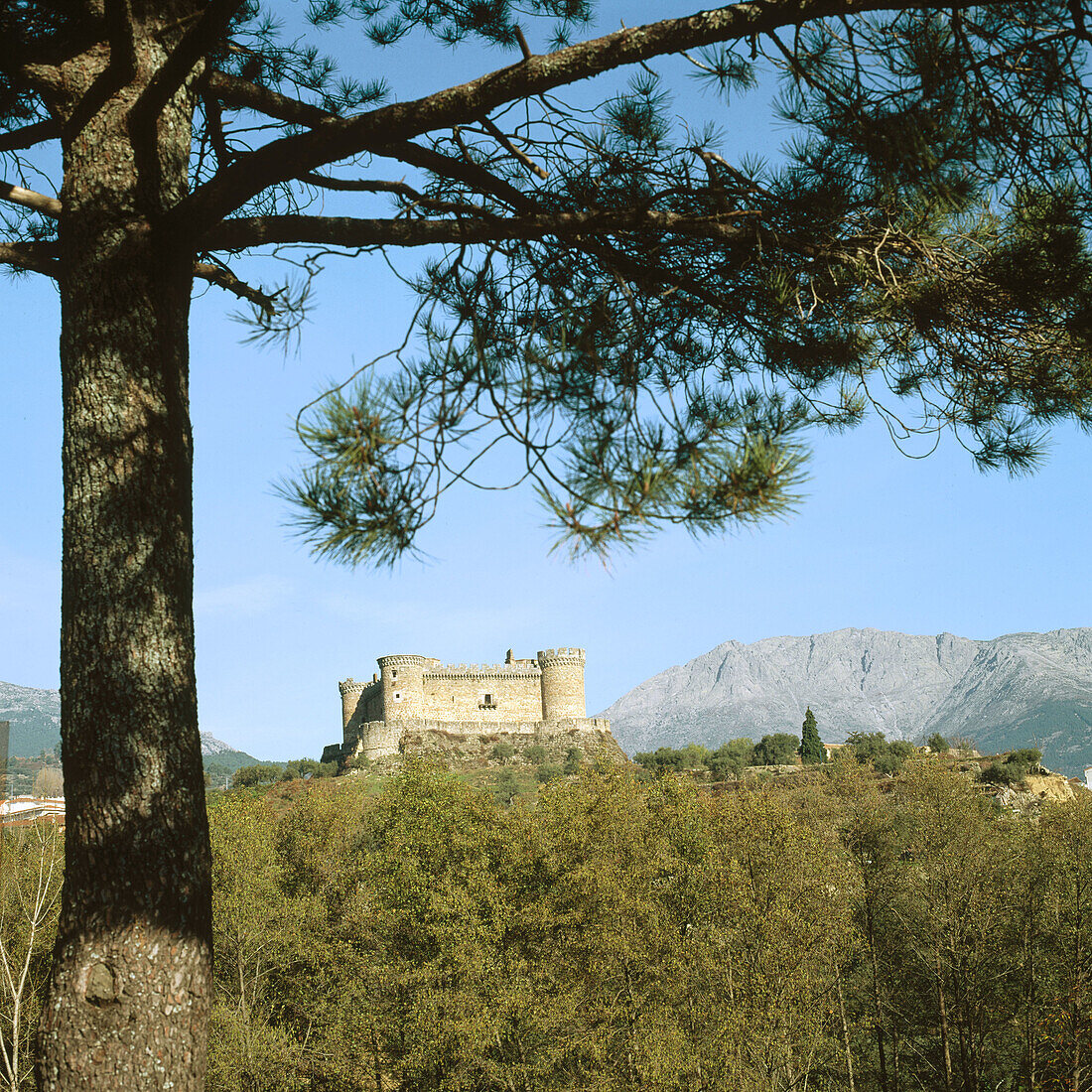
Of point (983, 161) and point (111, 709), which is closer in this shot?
point (111, 709)

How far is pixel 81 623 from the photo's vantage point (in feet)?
8.41

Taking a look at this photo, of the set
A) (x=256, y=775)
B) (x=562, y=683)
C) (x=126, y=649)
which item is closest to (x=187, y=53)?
(x=126, y=649)

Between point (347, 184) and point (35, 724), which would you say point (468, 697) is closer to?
point (347, 184)

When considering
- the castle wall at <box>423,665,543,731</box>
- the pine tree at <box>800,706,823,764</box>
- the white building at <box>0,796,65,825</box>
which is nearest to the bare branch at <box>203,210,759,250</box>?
the white building at <box>0,796,65,825</box>

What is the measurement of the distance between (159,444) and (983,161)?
270 cm

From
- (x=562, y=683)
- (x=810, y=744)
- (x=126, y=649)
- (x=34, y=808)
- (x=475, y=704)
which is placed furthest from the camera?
(x=810, y=744)

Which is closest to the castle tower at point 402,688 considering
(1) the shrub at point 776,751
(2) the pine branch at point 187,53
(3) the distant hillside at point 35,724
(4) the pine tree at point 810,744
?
(1) the shrub at point 776,751

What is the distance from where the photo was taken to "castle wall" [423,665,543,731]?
52.0 metres

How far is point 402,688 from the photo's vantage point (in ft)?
168

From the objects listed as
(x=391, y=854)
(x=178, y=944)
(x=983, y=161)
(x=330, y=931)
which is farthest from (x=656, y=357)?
(x=330, y=931)

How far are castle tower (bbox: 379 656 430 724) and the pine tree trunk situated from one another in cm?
4927

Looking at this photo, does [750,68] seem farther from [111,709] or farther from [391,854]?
[391,854]

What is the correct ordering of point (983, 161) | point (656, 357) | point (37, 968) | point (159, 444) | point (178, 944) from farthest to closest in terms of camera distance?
point (37, 968)
point (656, 357)
point (983, 161)
point (159, 444)
point (178, 944)

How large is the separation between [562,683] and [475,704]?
5039 mm
